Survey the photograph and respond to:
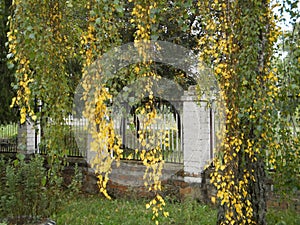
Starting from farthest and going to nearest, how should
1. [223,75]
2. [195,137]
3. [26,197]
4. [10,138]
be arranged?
[10,138]
[195,137]
[26,197]
[223,75]

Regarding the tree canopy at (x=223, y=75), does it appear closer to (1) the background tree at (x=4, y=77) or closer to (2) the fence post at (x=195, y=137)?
(2) the fence post at (x=195, y=137)

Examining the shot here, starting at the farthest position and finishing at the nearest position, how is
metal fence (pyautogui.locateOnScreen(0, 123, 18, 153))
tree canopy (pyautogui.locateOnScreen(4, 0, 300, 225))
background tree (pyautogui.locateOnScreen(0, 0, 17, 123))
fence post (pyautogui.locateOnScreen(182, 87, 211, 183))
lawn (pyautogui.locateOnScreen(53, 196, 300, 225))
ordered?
metal fence (pyautogui.locateOnScreen(0, 123, 18, 153)) → fence post (pyautogui.locateOnScreen(182, 87, 211, 183)) → background tree (pyautogui.locateOnScreen(0, 0, 17, 123)) → lawn (pyautogui.locateOnScreen(53, 196, 300, 225)) → tree canopy (pyautogui.locateOnScreen(4, 0, 300, 225))

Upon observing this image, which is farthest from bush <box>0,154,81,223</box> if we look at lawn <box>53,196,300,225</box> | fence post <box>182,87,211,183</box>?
fence post <box>182,87,211,183</box>

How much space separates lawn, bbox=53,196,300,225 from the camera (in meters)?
3.68

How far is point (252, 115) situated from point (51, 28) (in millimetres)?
1277

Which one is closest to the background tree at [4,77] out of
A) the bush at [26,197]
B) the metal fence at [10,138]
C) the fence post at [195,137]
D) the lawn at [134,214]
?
the bush at [26,197]

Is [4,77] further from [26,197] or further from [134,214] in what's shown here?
[134,214]

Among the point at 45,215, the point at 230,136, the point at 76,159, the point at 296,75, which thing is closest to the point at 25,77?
the point at 230,136

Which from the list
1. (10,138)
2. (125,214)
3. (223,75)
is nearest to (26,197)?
→ (125,214)

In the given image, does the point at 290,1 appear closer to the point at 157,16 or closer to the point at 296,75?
the point at 296,75

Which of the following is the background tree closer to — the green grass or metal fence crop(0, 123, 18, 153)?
the green grass

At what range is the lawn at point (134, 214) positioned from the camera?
3.68m

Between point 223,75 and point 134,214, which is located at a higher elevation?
point 223,75

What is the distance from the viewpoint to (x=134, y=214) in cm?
407
